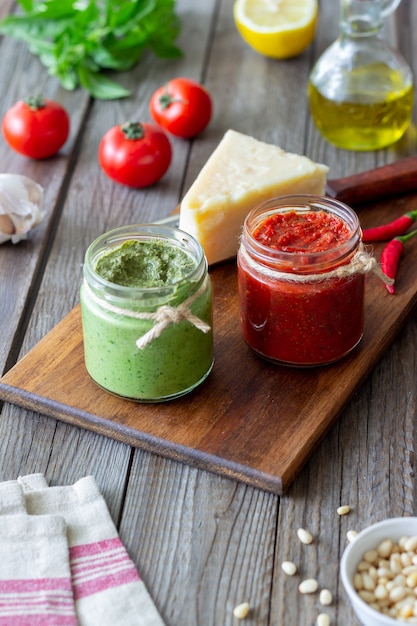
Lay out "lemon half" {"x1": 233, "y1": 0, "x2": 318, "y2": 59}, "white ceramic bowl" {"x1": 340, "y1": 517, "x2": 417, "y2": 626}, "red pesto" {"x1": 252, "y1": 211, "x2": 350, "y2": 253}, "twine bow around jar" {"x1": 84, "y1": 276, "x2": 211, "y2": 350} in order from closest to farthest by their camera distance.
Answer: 1. "white ceramic bowl" {"x1": 340, "y1": 517, "x2": 417, "y2": 626}
2. "twine bow around jar" {"x1": 84, "y1": 276, "x2": 211, "y2": 350}
3. "red pesto" {"x1": 252, "y1": 211, "x2": 350, "y2": 253}
4. "lemon half" {"x1": 233, "y1": 0, "x2": 318, "y2": 59}

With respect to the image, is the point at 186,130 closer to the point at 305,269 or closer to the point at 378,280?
the point at 378,280

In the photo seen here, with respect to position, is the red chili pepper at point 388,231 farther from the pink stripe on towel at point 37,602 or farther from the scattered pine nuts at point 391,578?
the pink stripe on towel at point 37,602

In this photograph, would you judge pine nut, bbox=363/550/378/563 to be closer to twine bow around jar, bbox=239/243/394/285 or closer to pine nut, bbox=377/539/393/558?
pine nut, bbox=377/539/393/558

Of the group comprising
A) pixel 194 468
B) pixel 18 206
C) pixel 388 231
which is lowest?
pixel 388 231

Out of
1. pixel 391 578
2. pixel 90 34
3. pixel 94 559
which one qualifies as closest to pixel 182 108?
pixel 90 34

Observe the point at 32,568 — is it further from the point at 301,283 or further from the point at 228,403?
the point at 301,283

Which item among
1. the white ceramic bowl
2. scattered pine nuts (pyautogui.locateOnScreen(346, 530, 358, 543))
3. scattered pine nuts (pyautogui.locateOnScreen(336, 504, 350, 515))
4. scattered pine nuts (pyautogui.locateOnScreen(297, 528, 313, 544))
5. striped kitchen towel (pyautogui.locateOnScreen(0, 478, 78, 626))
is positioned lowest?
scattered pine nuts (pyautogui.locateOnScreen(336, 504, 350, 515))

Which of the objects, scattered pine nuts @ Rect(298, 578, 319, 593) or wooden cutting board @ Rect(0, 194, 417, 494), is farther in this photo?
wooden cutting board @ Rect(0, 194, 417, 494)

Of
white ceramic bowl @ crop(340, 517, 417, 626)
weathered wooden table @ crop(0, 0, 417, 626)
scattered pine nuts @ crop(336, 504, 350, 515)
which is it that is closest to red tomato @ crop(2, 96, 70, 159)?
weathered wooden table @ crop(0, 0, 417, 626)
